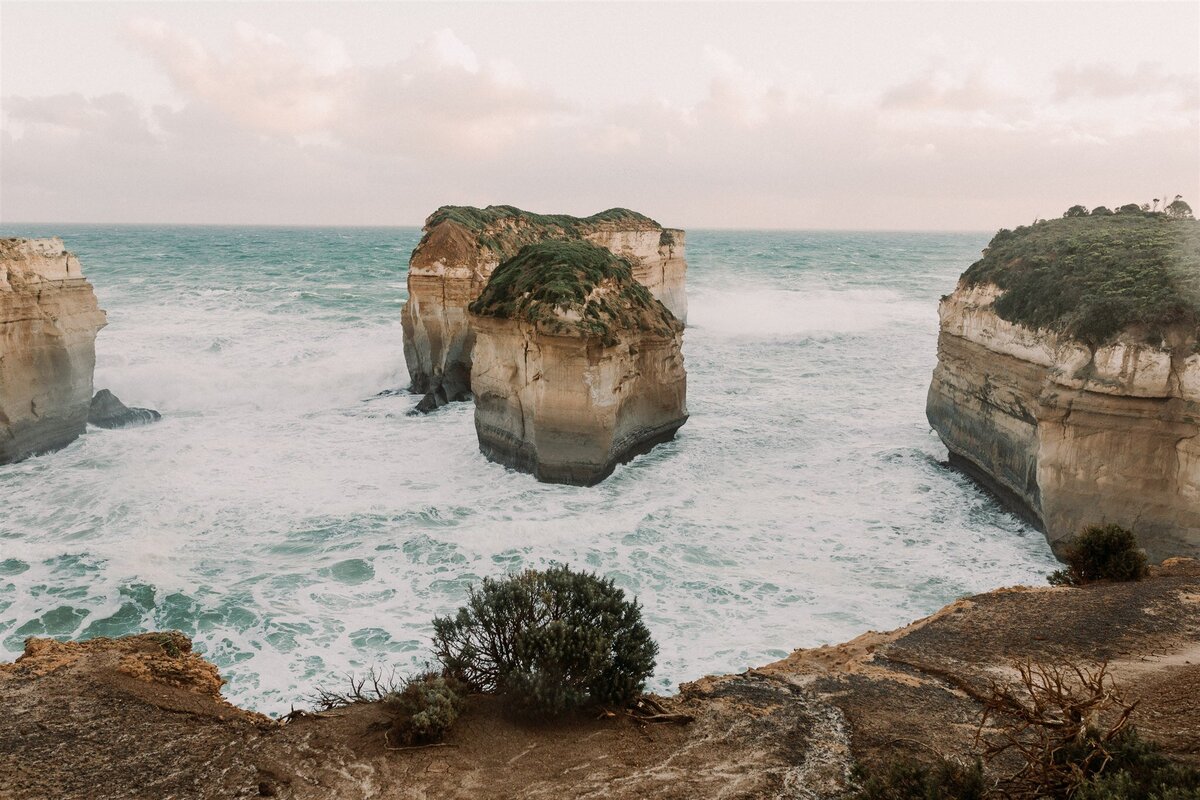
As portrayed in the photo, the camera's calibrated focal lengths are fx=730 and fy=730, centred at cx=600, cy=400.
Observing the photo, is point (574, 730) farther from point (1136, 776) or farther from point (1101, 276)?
point (1101, 276)

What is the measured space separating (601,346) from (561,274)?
2.79 meters

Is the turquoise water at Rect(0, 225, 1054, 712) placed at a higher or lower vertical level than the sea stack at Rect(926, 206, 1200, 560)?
lower

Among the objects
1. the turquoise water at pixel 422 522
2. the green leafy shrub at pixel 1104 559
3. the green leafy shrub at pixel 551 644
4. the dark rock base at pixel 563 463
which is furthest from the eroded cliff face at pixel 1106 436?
the green leafy shrub at pixel 551 644

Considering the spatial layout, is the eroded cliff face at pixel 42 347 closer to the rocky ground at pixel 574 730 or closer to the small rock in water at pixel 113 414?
the small rock in water at pixel 113 414

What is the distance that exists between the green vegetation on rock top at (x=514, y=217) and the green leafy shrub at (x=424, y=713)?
74.7ft

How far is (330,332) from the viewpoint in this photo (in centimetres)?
3606

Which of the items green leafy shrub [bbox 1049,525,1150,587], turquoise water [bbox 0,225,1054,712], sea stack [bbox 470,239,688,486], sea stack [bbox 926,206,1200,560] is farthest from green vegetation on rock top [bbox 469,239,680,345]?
green leafy shrub [bbox 1049,525,1150,587]

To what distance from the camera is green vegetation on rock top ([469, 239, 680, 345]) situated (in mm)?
17891

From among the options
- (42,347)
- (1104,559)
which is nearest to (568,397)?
(1104,559)

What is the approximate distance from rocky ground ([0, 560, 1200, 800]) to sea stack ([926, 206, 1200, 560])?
513 centimetres

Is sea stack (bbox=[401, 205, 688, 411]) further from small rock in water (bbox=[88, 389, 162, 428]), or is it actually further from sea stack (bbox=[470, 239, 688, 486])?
small rock in water (bbox=[88, 389, 162, 428])

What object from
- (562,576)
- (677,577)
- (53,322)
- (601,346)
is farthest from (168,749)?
(53,322)

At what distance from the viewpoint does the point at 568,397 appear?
1777cm

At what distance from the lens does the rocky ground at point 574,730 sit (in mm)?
5879
